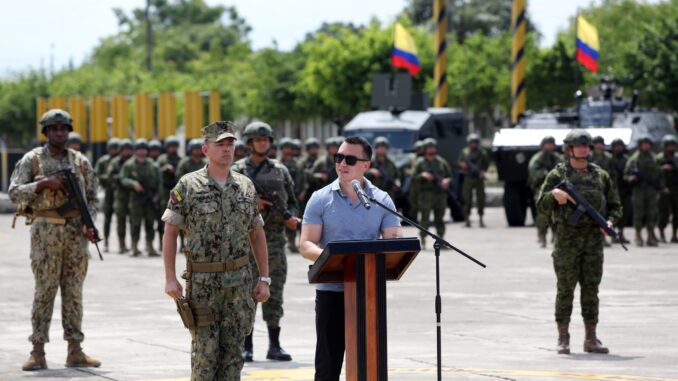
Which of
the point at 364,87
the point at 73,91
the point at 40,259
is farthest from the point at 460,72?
the point at 40,259

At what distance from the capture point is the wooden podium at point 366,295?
27.1 ft

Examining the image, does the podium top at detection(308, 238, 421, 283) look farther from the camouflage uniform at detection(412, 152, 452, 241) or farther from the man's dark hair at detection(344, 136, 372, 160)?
the camouflage uniform at detection(412, 152, 452, 241)

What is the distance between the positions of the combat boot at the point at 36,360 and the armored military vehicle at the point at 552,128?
17620 millimetres

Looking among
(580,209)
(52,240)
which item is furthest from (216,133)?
(580,209)

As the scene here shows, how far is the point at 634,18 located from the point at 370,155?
2419 inches

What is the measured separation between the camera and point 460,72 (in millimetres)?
63125

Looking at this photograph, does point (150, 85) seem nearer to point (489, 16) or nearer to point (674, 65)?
point (489, 16)

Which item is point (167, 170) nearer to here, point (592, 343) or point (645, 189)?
point (645, 189)

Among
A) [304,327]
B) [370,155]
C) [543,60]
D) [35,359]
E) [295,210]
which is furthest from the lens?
[543,60]

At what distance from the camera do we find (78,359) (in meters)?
12.3

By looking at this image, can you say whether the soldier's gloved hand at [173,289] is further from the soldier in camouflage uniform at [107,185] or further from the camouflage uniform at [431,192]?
the soldier in camouflage uniform at [107,185]

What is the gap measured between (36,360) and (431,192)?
14.2m

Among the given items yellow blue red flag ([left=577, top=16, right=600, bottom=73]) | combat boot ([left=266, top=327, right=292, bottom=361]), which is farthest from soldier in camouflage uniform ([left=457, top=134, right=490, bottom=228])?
combat boot ([left=266, top=327, right=292, bottom=361])

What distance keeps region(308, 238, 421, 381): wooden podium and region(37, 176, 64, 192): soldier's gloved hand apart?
13.5 feet
